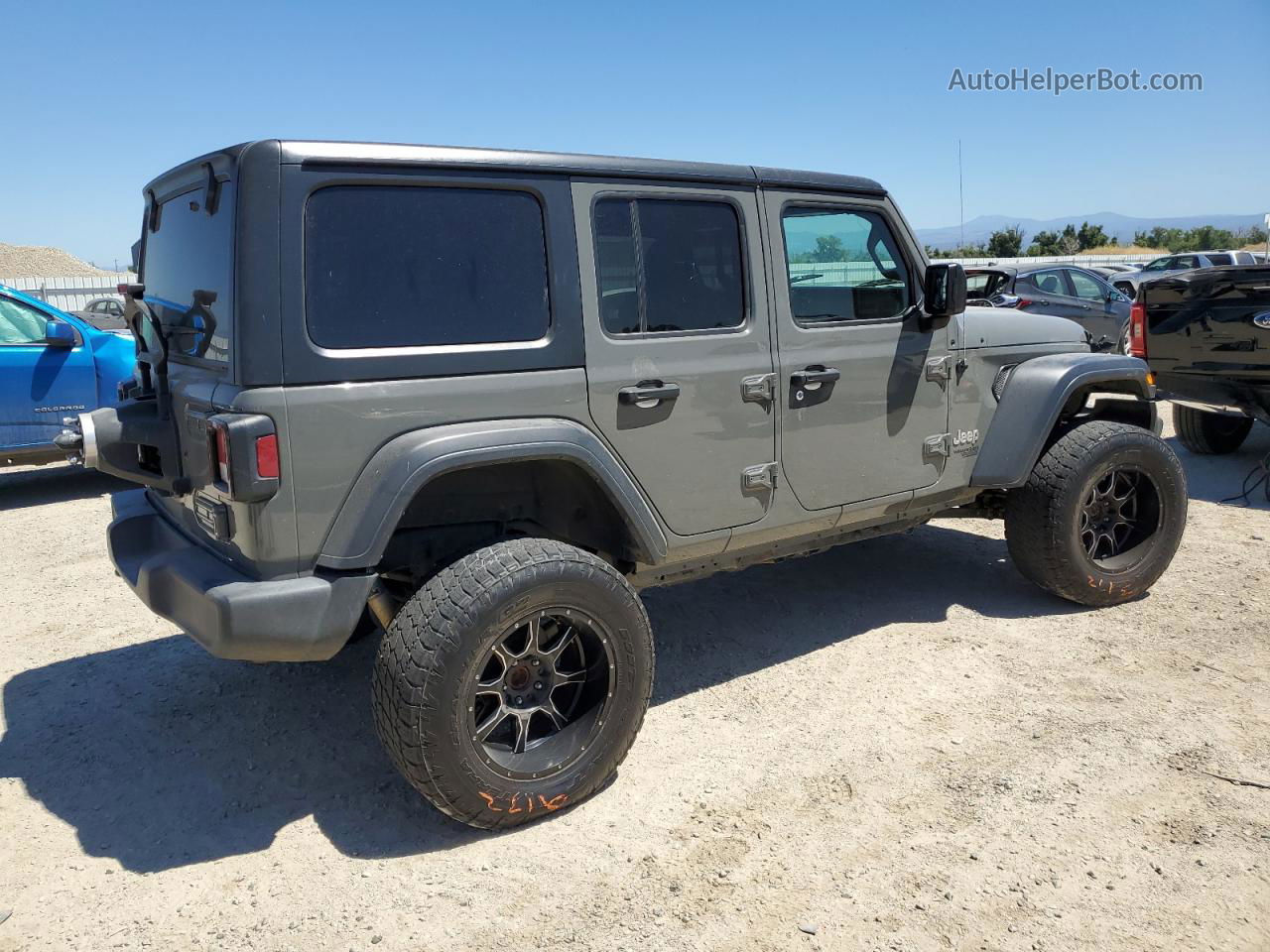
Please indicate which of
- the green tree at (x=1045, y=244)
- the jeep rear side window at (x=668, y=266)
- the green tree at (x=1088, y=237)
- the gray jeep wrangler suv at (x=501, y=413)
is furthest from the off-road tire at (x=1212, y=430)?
the green tree at (x=1088, y=237)

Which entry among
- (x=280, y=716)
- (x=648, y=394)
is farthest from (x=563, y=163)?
(x=280, y=716)

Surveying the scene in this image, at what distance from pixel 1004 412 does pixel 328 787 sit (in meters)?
3.27

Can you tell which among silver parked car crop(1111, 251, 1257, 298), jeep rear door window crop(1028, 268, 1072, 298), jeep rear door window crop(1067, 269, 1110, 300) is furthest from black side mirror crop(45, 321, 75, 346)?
silver parked car crop(1111, 251, 1257, 298)

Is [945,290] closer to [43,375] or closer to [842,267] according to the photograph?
[842,267]

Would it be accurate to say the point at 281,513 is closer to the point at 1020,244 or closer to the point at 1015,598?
the point at 1015,598

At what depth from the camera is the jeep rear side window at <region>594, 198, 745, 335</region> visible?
3260 mm

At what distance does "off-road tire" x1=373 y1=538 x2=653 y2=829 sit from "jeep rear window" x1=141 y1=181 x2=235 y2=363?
947mm

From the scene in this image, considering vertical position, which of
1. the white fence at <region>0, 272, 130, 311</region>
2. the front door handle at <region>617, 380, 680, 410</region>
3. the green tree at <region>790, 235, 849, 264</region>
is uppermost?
the white fence at <region>0, 272, 130, 311</region>

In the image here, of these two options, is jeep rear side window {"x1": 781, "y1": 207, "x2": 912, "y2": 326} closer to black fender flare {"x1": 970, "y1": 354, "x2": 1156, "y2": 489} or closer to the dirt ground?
black fender flare {"x1": 970, "y1": 354, "x2": 1156, "y2": 489}

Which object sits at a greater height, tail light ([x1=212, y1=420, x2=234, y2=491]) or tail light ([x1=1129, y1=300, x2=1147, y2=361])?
tail light ([x1=1129, y1=300, x2=1147, y2=361])

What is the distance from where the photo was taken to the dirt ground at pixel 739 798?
8.43ft

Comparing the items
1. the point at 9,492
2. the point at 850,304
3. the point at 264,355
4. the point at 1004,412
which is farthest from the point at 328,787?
the point at 9,492

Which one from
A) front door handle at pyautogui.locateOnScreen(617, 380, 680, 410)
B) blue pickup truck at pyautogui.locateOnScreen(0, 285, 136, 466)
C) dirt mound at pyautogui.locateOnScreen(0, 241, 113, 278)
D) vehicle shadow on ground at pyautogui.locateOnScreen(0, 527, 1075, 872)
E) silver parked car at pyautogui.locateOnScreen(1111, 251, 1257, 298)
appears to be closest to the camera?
vehicle shadow on ground at pyautogui.locateOnScreen(0, 527, 1075, 872)

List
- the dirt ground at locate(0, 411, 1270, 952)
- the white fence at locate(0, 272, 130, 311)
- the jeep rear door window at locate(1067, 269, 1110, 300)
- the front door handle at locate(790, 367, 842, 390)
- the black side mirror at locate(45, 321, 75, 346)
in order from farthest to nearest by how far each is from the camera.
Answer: the white fence at locate(0, 272, 130, 311) < the jeep rear door window at locate(1067, 269, 1110, 300) < the black side mirror at locate(45, 321, 75, 346) < the front door handle at locate(790, 367, 842, 390) < the dirt ground at locate(0, 411, 1270, 952)
